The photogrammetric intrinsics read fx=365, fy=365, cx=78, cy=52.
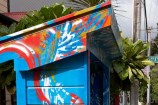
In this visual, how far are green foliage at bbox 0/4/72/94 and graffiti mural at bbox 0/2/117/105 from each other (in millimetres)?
2510

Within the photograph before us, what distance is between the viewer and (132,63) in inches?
396

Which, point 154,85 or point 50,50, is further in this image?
point 154,85

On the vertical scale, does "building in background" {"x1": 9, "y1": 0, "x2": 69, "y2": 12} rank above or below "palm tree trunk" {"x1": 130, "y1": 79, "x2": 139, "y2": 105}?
above

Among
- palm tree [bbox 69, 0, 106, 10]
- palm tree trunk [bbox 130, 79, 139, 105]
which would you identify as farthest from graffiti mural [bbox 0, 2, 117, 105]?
palm tree trunk [bbox 130, 79, 139, 105]

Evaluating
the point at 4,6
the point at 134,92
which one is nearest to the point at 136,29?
the point at 134,92

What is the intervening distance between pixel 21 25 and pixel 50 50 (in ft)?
10.5

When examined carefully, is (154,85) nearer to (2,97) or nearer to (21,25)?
(2,97)

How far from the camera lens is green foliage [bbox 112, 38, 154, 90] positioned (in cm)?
996

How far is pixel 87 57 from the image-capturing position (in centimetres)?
453

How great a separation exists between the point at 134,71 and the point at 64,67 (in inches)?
226

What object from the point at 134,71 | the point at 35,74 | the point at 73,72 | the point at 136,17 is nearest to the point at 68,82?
the point at 73,72

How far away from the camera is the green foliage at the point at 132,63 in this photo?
9961 millimetres

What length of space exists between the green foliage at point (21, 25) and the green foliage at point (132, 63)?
9.29 ft

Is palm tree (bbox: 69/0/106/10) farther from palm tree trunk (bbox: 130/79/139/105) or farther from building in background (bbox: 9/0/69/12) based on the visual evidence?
building in background (bbox: 9/0/69/12)
